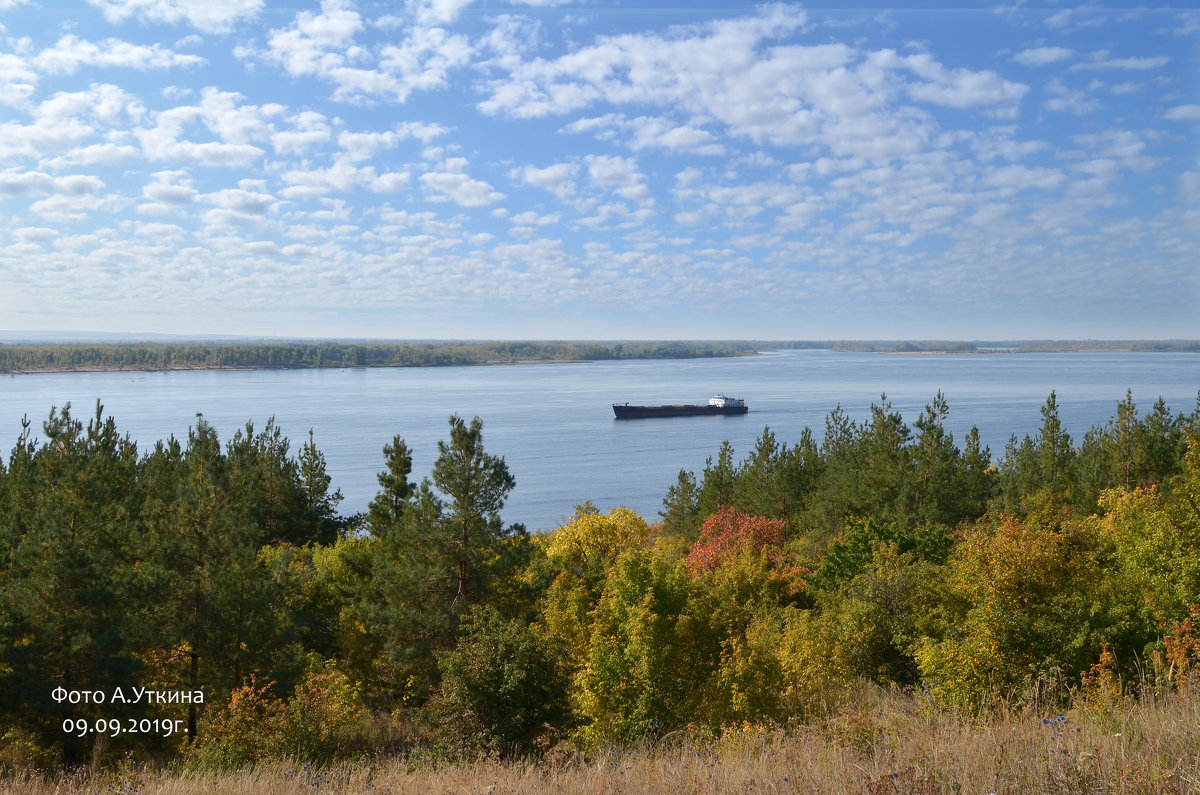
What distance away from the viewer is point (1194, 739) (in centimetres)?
564

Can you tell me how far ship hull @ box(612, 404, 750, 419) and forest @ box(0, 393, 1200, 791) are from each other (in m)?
110

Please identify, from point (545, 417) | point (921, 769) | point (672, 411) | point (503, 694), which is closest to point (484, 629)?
point (503, 694)

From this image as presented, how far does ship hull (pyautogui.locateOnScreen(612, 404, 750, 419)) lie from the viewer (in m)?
142

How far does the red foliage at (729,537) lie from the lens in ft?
117

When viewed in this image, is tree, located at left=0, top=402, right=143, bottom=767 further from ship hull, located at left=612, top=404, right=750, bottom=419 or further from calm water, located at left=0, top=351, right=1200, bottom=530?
ship hull, located at left=612, top=404, right=750, bottom=419

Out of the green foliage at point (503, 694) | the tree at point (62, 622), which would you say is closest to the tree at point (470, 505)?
the green foliage at point (503, 694)

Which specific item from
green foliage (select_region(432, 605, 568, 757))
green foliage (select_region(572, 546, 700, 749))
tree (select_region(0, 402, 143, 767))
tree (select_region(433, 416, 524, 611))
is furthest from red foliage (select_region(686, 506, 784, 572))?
tree (select_region(0, 402, 143, 767))

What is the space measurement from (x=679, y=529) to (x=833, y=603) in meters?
26.0

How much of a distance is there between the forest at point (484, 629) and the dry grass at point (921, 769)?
1.16 m

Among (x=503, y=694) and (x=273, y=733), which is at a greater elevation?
(x=503, y=694)

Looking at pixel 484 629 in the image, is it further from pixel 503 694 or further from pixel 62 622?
pixel 62 622

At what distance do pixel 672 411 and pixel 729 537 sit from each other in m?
111

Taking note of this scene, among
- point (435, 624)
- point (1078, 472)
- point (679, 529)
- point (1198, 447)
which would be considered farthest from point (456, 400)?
point (1198, 447)

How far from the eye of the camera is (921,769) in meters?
5.66
